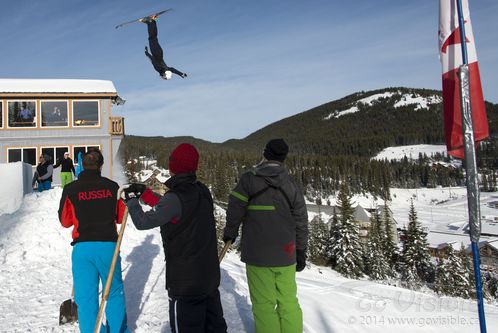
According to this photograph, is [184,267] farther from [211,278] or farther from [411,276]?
[411,276]

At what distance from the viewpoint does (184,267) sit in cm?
315

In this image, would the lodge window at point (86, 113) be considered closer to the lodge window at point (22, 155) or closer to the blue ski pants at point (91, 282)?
the lodge window at point (22, 155)

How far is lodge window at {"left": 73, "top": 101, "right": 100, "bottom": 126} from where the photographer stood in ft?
69.4

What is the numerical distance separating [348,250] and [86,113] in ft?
113

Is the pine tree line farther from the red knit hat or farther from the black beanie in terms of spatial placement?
the red knit hat

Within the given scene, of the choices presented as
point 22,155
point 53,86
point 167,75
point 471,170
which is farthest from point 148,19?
point 22,155

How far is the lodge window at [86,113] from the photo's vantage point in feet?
69.4

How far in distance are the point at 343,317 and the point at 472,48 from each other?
4.67 m

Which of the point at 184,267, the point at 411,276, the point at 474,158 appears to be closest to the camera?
the point at 184,267

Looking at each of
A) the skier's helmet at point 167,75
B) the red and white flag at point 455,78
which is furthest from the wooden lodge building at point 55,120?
the red and white flag at point 455,78

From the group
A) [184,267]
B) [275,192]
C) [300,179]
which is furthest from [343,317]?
[300,179]

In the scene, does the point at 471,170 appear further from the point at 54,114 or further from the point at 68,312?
the point at 54,114

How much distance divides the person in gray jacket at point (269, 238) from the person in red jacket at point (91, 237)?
1.44 meters

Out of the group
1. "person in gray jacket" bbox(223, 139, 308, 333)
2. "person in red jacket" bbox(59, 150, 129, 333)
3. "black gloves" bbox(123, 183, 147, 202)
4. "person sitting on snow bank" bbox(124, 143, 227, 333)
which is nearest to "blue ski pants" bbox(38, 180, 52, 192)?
"person in red jacket" bbox(59, 150, 129, 333)
